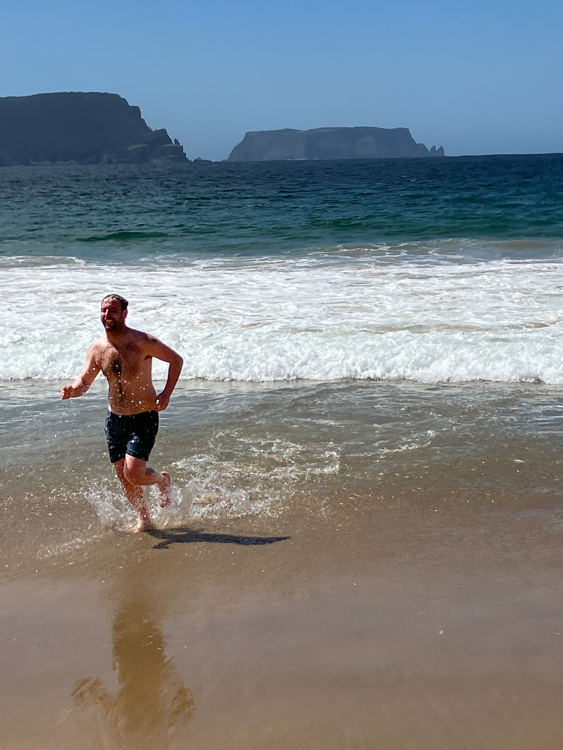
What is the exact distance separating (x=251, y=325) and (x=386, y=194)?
28.0 meters

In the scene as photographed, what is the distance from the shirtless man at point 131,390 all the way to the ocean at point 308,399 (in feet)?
1.46

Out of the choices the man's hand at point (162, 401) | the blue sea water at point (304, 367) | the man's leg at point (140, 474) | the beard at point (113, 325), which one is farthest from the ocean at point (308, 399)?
the beard at point (113, 325)

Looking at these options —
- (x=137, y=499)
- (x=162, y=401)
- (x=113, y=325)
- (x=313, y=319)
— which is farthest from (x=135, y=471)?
(x=313, y=319)

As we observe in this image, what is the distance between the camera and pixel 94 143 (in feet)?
568

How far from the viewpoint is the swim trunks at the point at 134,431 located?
426 centimetres

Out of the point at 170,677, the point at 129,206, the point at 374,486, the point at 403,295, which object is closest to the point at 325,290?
the point at 403,295

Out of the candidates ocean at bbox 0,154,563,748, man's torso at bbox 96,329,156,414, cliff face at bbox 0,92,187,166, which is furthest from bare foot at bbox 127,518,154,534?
cliff face at bbox 0,92,187,166

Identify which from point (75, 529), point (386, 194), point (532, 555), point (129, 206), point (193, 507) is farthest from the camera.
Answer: point (386, 194)

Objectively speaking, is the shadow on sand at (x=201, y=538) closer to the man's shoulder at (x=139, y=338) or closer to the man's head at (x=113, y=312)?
the man's shoulder at (x=139, y=338)

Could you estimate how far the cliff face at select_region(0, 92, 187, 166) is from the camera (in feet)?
553

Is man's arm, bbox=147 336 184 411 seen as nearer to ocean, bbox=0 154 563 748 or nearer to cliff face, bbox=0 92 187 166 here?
ocean, bbox=0 154 563 748

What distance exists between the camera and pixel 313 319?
31.4 ft

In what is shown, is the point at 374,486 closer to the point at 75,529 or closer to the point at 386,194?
the point at 75,529

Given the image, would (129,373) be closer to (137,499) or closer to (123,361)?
(123,361)
